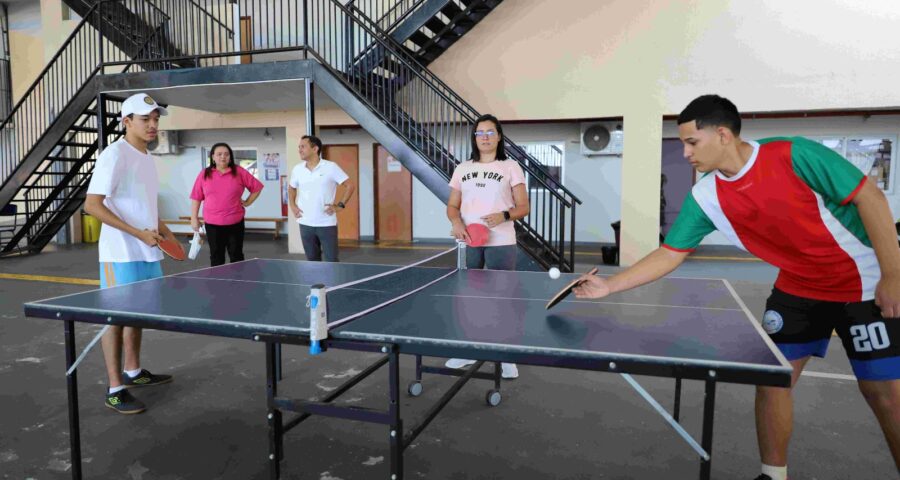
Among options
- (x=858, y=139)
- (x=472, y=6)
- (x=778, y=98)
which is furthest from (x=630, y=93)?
(x=858, y=139)

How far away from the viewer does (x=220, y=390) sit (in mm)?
3686

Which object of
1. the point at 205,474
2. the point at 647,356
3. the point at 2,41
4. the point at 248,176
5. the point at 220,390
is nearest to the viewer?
the point at 647,356

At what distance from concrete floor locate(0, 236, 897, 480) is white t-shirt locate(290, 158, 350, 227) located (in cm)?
123

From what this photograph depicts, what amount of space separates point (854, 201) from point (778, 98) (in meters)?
6.76

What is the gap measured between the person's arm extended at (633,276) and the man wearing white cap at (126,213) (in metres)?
2.37

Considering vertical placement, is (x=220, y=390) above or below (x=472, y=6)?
below

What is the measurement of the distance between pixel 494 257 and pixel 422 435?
1.31 meters

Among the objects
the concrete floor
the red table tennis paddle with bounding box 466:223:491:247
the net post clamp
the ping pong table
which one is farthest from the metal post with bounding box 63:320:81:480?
the red table tennis paddle with bounding box 466:223:491:247

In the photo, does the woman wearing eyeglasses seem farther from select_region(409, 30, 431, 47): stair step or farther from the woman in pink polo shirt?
select_region(409, 30, 431, 47): stair step

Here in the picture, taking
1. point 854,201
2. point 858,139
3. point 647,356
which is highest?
point 858,139

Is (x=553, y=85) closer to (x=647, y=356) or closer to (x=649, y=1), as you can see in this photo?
(x=649, y=1)

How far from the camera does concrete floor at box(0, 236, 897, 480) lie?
2.68m

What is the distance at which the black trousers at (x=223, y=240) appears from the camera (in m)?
5.50

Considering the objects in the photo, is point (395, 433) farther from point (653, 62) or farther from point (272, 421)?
point (653, 62)
